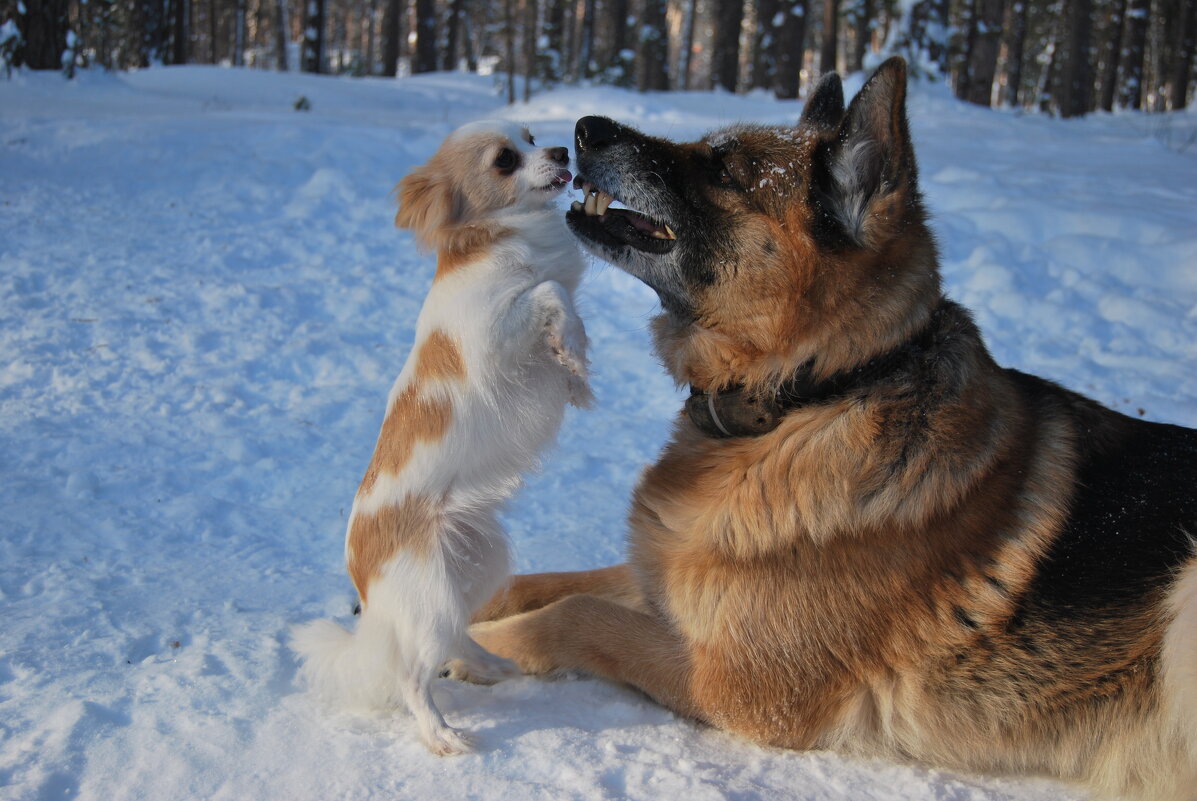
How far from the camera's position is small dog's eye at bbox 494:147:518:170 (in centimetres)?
312

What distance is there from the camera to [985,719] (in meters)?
2.52

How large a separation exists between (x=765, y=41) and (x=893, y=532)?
904 inches

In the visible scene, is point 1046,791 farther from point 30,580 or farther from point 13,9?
point 13,9

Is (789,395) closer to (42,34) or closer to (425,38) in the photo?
(42,34)

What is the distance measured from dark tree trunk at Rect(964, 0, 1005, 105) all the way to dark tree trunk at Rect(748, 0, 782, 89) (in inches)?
217

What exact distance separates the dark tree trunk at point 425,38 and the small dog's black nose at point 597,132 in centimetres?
2378

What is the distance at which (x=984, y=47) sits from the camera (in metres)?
15.6

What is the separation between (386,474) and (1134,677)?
2203mm

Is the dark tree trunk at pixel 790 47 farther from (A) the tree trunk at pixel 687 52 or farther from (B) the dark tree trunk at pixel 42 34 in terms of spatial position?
Result: (A) the tree trunk at pixel 687 52

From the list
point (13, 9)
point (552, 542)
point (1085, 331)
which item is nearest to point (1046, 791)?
point (552, 542)

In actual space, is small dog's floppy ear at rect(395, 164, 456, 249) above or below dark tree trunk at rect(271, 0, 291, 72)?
below

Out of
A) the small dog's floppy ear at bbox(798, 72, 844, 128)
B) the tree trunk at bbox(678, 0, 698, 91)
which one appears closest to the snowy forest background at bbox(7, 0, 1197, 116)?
the tree trunk at bbox(678, 0, 698, 91)

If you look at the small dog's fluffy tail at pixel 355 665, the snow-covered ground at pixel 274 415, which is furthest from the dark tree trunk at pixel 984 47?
the small dog's fluffy tail at pixel 355 665

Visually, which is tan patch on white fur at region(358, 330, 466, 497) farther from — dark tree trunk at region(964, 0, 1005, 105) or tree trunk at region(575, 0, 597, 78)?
tree trunk at region(575, 0, 597, 78)
